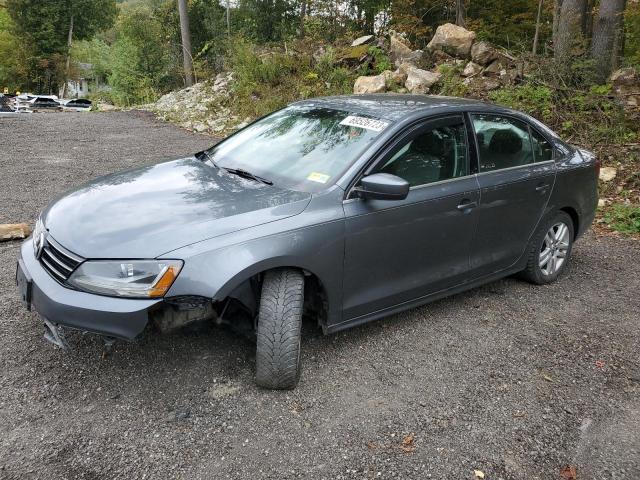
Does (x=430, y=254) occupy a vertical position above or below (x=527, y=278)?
above

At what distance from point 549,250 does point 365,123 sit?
7.04 feet

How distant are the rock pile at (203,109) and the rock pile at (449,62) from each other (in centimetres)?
360

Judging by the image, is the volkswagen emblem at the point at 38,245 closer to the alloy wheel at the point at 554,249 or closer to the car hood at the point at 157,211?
the car hood at the point at 157,211

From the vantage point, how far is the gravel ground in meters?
2.49

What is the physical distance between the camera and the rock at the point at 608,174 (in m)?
7.37

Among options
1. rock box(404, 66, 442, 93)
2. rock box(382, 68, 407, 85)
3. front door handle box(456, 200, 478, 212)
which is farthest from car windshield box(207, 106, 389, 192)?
rock box(382, 68, 407, 85)

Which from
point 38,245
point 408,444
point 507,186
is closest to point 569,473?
point 408,444

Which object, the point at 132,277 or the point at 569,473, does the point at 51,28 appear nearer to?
the point at 132,277

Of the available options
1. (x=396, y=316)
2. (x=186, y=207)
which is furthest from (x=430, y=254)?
(x=186, y=207)

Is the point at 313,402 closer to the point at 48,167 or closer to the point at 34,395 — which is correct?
the point at 34,395

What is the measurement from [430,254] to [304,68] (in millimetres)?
11435

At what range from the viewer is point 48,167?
323 inches

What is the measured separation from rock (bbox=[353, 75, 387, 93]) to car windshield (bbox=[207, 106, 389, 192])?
7.68 meters

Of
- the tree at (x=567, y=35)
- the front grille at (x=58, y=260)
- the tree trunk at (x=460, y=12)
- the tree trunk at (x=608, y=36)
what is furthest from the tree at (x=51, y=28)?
the front grille at (x=58, y=260)
